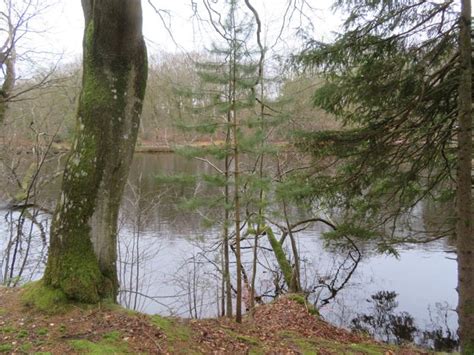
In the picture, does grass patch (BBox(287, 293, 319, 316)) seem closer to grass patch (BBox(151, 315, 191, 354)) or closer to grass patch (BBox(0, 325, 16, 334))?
grass patch (BBox(151, 315, 191, 354))

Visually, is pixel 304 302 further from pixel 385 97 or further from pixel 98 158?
pixel 98 158

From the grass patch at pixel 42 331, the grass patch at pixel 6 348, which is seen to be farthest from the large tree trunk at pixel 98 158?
the grass patch at pixel 6 348

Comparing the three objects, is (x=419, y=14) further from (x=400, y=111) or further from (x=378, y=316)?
(x=378, y=316)

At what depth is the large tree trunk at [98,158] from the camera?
329cm

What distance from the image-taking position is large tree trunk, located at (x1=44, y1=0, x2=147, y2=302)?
3291 millimetres

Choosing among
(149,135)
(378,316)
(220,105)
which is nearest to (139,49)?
(220,105)

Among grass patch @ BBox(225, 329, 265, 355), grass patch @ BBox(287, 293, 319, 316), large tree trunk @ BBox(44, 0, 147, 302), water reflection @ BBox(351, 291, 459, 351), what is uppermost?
large tree trunk @ BBox(44, 0, 147, 302)

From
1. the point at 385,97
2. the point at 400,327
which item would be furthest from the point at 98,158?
the point at 400,327

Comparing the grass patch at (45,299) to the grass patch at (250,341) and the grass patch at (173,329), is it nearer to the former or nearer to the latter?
the grass patch at (173,329)

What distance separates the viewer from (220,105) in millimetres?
6344

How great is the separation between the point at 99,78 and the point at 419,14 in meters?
4.12

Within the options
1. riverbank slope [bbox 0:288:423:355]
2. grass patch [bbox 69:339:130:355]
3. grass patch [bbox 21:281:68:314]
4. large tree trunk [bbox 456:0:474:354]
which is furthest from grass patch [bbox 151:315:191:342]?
large tree trunk [bbox 456:0:474:354]

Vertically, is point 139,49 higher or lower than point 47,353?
higher

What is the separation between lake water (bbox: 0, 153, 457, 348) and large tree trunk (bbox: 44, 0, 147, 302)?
5196 millimetres
